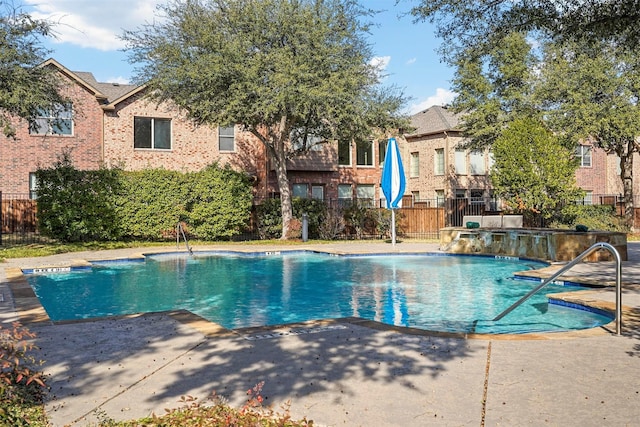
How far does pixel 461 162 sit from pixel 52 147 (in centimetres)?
2296

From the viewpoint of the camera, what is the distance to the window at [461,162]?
112 ft

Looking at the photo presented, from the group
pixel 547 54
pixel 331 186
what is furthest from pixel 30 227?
pixel 547 54

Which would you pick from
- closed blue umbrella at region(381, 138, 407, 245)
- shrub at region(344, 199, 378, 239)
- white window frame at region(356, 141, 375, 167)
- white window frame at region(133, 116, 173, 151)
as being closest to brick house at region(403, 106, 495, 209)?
white window frame at region(356, 141, 375, 167)

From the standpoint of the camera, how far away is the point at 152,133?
91.6ft

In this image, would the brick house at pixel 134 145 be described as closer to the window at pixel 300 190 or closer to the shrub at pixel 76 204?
the window at pixel 300 190

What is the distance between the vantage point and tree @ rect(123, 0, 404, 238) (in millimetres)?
18969

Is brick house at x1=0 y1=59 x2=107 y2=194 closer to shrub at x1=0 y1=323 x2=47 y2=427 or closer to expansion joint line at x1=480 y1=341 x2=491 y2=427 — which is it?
shrub at x1=0 y1=323 x2=47 y2=427

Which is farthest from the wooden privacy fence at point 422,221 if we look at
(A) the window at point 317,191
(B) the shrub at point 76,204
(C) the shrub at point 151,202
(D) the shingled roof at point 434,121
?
(B) the shrub at point 76,204

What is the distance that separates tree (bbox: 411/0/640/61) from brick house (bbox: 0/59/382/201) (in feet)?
50.4

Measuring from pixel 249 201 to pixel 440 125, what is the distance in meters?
16.2

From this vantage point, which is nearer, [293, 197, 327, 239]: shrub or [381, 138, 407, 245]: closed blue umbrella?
[381, 138, 407, 245]: closed blue umbrella

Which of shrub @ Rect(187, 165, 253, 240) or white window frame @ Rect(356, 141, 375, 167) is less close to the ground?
white window frame @ Rect(356, 141, 375, 167)

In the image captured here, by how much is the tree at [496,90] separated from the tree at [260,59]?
9.80 metres

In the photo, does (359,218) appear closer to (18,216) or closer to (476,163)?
(476,163)
